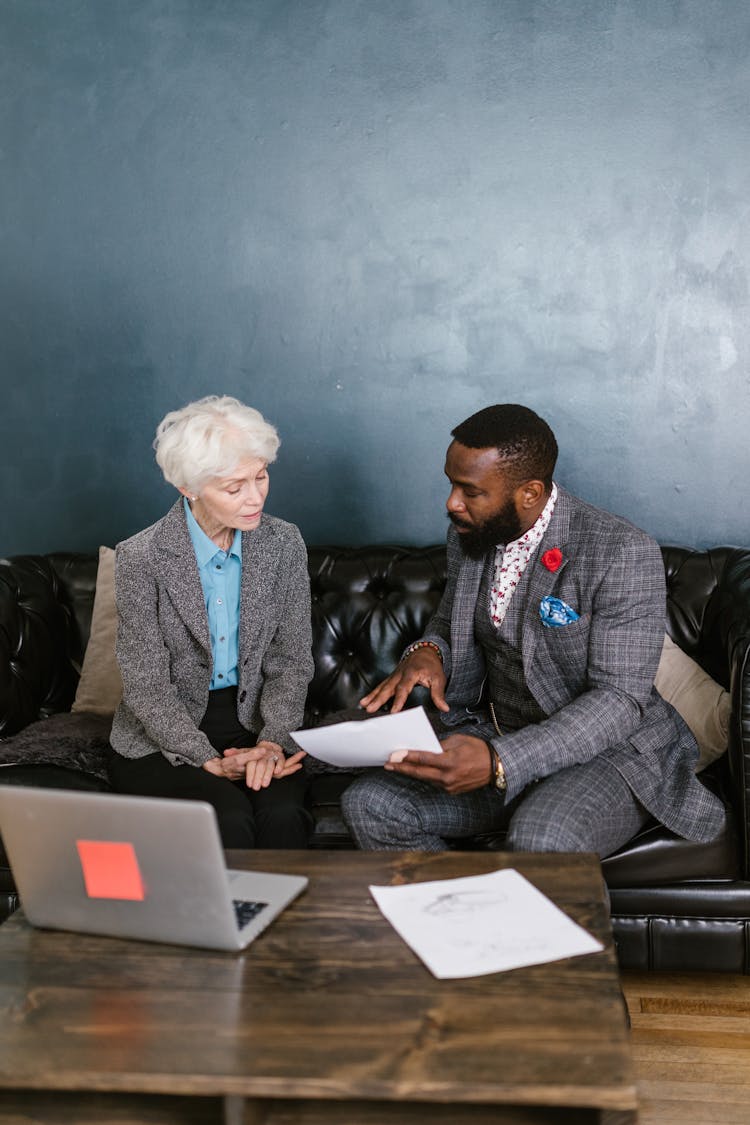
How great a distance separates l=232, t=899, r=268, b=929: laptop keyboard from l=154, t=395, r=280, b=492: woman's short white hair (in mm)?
1065

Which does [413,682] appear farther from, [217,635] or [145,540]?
[145,540]

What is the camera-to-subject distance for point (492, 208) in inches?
124

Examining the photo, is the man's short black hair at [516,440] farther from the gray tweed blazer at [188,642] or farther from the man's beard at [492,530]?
the gray tweed blazer at [188,642]

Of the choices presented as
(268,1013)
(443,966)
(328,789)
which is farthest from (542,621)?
(268,1013)

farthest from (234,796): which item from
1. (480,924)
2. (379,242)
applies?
(379,242)

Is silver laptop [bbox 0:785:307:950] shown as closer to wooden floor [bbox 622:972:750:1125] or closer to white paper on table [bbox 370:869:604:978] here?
white paper on table [bbox 370:869:604:978]

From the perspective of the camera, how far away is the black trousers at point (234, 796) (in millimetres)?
2264

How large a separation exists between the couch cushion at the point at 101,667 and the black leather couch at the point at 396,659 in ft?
0.34

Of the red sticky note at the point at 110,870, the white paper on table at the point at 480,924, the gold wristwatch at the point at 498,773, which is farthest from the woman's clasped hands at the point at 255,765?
the red sticky note at the point at 110,870

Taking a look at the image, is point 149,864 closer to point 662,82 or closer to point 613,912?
point 613,912

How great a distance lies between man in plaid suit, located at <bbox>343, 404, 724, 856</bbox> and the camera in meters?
2.14

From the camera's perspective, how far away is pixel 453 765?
81.8 inches

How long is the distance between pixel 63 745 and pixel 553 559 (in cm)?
124

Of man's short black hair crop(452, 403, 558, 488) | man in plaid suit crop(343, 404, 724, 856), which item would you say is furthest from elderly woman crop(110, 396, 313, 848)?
man's short black hair crop(452, 403, 558, 488)
